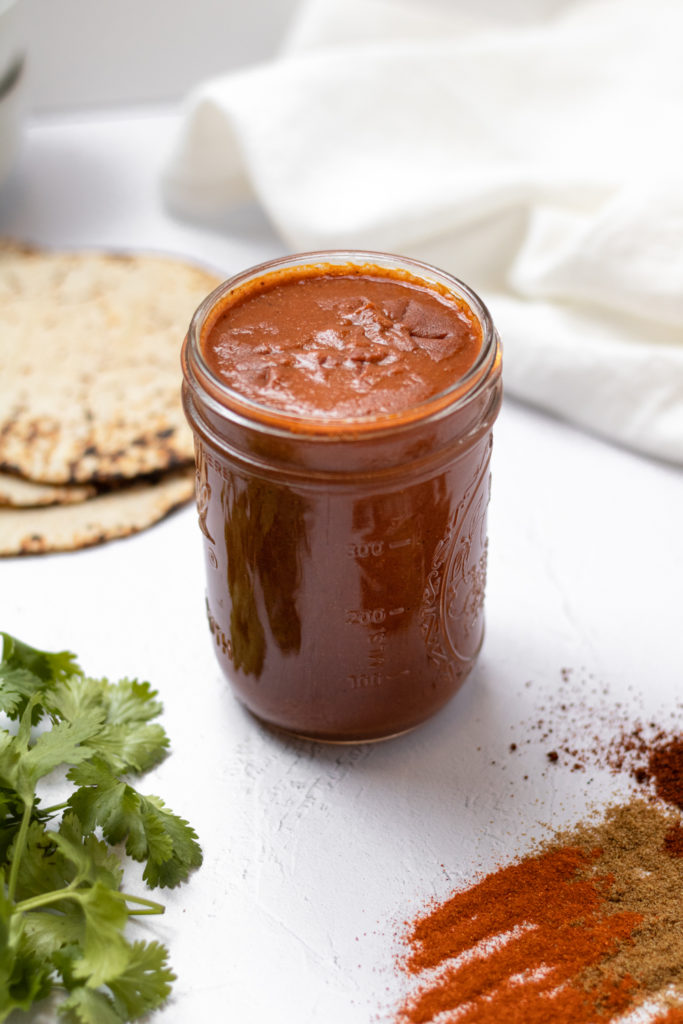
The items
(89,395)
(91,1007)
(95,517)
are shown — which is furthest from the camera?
(89,395)

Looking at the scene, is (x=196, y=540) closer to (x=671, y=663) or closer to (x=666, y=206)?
(x=671, y=663)

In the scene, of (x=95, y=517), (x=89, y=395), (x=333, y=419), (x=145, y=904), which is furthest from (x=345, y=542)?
(x=89, y=395)

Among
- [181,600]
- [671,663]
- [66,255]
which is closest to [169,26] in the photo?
[66,255]

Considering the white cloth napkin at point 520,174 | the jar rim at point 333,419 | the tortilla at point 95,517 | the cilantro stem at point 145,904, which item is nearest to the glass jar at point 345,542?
the jar rim at point 333,419

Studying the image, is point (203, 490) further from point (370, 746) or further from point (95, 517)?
point (95, 517)

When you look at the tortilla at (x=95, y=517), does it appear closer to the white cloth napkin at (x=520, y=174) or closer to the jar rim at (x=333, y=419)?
the jar rim at (x=333, y=419)

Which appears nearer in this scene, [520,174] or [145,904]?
[145,904]

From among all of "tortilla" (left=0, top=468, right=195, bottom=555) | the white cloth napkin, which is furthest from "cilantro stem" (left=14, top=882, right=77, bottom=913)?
the white cloth napkin
